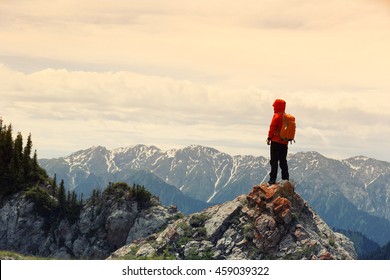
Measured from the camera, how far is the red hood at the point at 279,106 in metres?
34.9

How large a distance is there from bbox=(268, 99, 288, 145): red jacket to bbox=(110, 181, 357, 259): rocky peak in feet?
17.2

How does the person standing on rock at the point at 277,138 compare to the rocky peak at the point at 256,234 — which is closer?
the person standing on rock at the point at 277,138

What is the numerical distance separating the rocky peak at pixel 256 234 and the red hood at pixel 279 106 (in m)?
6.06

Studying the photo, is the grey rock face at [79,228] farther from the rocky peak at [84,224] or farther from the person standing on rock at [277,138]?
the person standing on rock at [277,138]

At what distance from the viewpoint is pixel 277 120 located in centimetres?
3466

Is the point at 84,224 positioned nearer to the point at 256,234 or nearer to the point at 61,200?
Answer: the point at 61,200

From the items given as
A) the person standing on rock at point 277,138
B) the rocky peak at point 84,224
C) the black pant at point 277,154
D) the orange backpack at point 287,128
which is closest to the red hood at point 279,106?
the person standing on rock at point 277,138

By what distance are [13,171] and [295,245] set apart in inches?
3202

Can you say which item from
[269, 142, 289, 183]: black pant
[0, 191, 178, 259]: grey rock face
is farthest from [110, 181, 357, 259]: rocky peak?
[0, 191, 178, 259]: grey rock face

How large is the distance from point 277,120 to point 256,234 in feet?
25.4

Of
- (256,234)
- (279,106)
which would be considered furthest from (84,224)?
(279,106)

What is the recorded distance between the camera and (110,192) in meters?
120
